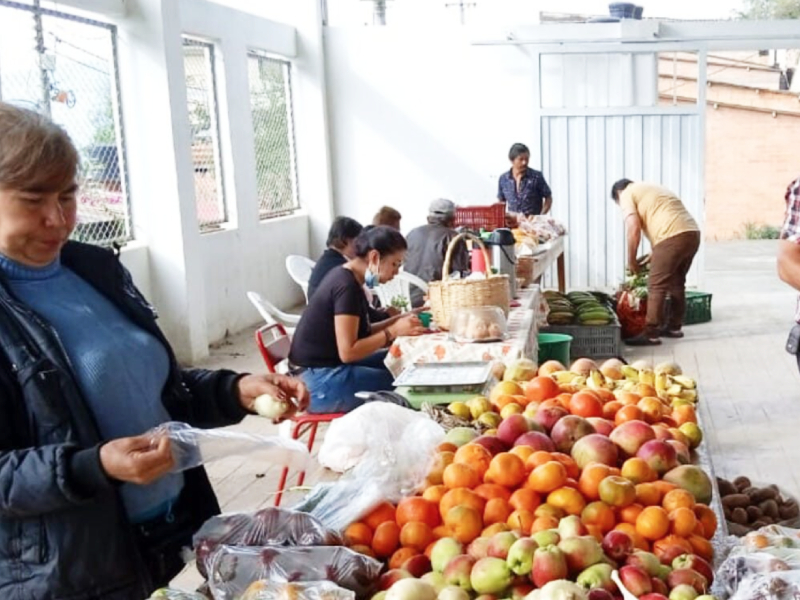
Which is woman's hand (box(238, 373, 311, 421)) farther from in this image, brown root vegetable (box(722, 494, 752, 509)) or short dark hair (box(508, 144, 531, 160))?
short dark hair (box(508, 144, 531, 160))

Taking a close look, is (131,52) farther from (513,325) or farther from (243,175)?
(513,325)

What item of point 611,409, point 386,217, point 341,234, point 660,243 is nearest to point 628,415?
point 611,409

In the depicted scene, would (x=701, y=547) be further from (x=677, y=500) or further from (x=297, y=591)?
(x=297, y=591)

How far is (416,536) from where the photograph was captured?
1753mm

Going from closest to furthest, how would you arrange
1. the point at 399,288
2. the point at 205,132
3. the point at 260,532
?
the point at 260,532 → the point at 399,288 → the point at 205,132

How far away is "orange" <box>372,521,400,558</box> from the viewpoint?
68.5 inches

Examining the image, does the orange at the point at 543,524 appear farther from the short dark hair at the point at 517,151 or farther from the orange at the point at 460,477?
the short dark hair at the point at 517,151

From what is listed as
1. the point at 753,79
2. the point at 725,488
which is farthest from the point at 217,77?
the point at 753,79

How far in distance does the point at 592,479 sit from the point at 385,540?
47cm

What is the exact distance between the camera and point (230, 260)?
8070mm

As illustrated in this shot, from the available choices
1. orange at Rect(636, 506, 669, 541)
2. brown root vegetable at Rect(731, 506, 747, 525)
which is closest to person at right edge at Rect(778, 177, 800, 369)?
brown root vegetable at Rect(731, 506, 747, 525)

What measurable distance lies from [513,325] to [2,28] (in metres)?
3.60

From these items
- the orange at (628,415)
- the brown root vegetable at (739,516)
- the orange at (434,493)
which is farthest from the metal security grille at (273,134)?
the orange at (434,493)

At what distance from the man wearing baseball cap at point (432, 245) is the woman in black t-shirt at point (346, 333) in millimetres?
1726
